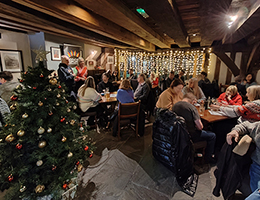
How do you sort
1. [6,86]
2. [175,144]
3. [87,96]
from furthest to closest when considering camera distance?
[87,96], [6,86], [175,144]

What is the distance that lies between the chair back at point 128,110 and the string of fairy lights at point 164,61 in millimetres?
5540

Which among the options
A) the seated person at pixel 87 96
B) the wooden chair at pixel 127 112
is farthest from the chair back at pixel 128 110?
the seated person at pixel 87 96

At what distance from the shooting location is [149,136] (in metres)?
3.43

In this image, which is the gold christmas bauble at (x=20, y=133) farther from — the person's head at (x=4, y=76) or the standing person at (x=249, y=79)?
the standing person at (x=249, y=79)

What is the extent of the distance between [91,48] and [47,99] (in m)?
7.07

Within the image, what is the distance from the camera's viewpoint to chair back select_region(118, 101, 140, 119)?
2.90 m

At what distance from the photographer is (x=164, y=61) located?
26.9 feet

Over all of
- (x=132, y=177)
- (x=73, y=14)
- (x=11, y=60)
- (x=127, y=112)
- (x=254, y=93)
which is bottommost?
(x=132, y=177)

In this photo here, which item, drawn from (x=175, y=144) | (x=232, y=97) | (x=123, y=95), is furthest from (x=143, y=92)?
(x=175, y=144)

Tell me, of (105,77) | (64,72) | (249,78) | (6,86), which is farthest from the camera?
(249,78)

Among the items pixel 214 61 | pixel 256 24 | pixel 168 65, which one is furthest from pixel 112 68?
pixel 256 24

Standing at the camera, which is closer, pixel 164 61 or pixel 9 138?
pixel 9 138

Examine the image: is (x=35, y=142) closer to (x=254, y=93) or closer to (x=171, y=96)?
(x=171, y=96)

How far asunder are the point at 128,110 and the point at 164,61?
6.10 meters
